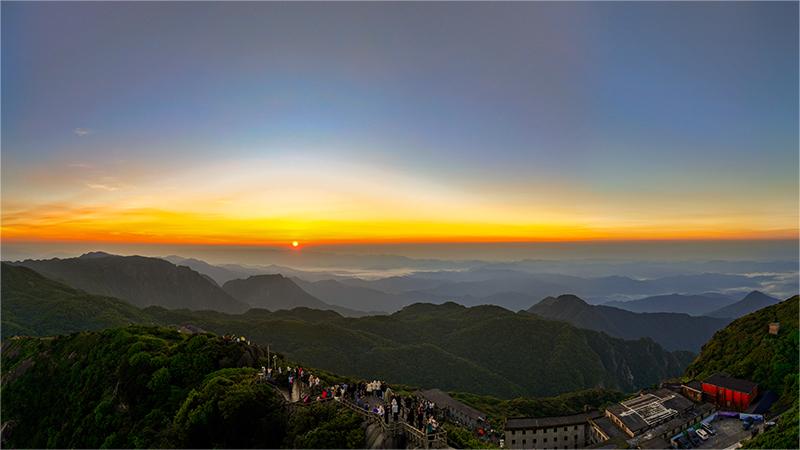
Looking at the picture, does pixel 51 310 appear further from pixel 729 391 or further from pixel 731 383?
pixel 731 383

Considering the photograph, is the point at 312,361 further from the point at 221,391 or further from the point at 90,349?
the point at 221,391

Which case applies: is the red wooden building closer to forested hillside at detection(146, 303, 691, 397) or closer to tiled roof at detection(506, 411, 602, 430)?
tiled roof at detection(506, 411, 602, 430)

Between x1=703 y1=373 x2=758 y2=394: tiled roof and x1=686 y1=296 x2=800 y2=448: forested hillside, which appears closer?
x1=686 y1=296 x2=800 y2=448: forested hillside

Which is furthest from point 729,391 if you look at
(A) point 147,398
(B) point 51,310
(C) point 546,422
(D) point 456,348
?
(B) point 51,310

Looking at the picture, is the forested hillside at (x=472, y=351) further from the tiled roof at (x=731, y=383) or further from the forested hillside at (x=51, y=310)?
the tiled roof at (x=731, y=383)

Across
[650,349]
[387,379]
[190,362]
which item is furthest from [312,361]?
[650,349]

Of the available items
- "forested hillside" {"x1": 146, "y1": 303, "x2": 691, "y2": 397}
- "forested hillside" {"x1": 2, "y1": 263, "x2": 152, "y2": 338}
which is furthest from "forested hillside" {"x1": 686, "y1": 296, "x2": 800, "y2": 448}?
"forested hillside" {"x1": 2, "y1": 263, "x2": 152, "y2": 338}

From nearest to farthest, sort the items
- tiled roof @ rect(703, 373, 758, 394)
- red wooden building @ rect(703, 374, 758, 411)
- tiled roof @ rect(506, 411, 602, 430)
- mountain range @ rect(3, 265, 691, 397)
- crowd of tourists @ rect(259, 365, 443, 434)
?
crowd of tourists @ rect(259, 365, 443, 434) < red wooden building @ rect(703, 374, 758, 411) < tiled roof @ rect(703, 373, 758, 394) < tiled roof @ rect(506, 411, 602, 430) < mountain range @ rect(3, 265, 691, 397)
